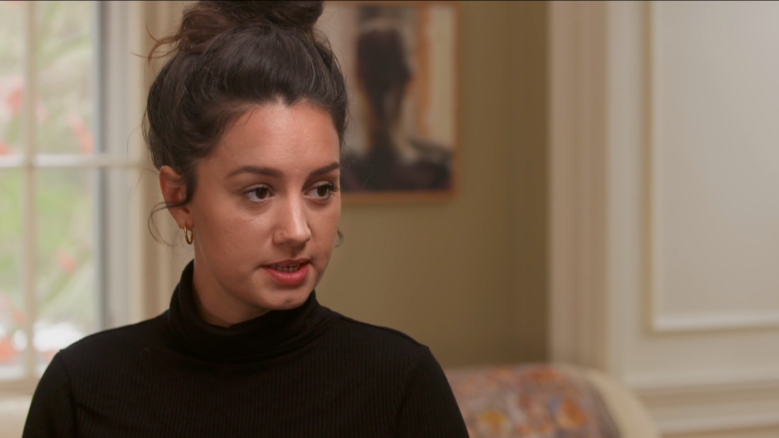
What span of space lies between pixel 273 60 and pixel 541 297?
5.38ft

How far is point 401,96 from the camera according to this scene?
8.39 feet

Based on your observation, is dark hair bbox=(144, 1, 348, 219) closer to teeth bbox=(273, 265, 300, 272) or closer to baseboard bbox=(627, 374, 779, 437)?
teeth bbox=(273, 265, 300, 272)

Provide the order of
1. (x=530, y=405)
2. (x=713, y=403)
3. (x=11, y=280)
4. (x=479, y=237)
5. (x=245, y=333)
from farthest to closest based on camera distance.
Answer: (x=479, y=237) → (x=713, y=403) → (x=11, y=280) → (x=530, y=405) → (x=245, y=333)

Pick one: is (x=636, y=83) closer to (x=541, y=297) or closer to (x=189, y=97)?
(x=541, y=297)

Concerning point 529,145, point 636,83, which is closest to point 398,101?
point 529,145

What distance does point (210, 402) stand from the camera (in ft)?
3.65

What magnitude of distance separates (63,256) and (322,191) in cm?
140

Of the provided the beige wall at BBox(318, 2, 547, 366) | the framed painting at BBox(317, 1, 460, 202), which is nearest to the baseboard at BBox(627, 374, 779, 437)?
the beige wall at BBox(318, 2, 547, 366)

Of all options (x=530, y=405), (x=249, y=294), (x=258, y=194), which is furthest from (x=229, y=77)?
(x=530, y=405)

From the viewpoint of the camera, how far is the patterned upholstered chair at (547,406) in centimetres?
200

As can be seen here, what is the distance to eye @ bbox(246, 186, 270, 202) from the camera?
1002mm

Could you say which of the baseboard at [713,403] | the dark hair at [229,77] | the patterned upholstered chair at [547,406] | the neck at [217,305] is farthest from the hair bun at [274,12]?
the baseboard at [713,403]

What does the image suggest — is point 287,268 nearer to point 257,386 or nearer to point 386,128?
point 257,386

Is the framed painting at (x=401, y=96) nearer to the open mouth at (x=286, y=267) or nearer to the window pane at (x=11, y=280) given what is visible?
the window pane at (x=11, y=280)
